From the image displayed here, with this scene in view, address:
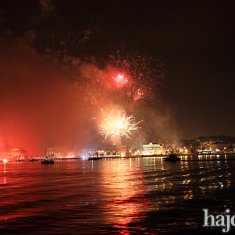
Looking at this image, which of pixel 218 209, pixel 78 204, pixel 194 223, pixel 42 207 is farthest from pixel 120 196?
pixel 194 223

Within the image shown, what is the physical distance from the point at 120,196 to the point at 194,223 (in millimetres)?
12515

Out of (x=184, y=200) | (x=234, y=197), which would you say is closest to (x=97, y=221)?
(x=184, y=200)

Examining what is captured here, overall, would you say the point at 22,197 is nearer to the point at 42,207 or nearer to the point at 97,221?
the point at 42,207

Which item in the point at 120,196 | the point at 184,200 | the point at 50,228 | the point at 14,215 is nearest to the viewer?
the point at 50,228

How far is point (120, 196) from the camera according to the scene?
32.1 meters

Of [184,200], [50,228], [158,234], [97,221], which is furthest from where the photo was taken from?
[184,200]

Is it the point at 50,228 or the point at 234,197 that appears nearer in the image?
the point at 50,228

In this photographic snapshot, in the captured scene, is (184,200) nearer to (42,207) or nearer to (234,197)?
(234,197)

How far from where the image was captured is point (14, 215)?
78.8 feet

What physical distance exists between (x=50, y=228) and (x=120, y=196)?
12768 mm

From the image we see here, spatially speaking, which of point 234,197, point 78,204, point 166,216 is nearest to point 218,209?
point 166,216

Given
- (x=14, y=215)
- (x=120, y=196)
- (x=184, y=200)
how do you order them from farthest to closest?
(x=120, y=196), (x=184, y=200), (x=14, y=215)

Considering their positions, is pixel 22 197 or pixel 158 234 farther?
pixel 22 197

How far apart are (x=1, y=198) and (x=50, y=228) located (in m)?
14.8
